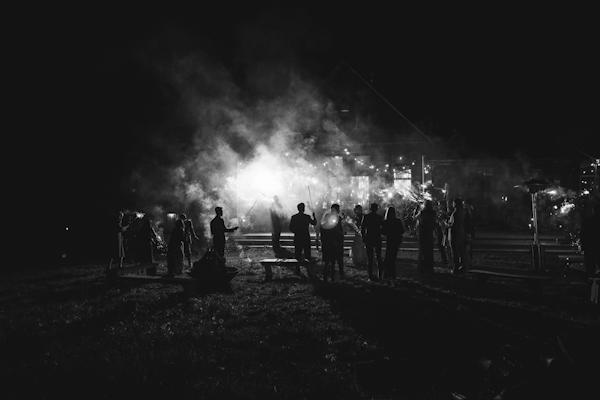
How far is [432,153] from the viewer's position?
814 inches

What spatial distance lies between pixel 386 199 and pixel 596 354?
1722 centimetres

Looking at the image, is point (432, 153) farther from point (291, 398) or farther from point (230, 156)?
point (291, 398)

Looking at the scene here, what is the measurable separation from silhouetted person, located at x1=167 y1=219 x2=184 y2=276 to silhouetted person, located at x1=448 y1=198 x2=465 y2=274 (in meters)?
6.80

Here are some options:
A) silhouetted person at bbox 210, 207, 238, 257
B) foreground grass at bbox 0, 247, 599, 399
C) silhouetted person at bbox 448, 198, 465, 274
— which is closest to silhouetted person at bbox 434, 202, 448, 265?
silhouetted person at bbox 448, 198, 465, 274

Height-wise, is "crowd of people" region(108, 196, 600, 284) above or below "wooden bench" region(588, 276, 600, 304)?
above

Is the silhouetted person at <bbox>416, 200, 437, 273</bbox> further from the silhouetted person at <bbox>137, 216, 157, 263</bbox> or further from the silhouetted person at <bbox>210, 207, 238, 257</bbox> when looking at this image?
the silhouetted person at <bbox>137, 216, 157, 263</bbox>

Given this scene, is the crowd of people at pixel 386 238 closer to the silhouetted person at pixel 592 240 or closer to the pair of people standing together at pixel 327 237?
the pair of people standing together at pixel 327 237

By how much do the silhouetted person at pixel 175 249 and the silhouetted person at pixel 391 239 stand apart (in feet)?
16.8

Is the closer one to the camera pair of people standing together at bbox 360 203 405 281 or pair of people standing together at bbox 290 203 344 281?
pair of people standing together at bbox 360 203 405 281

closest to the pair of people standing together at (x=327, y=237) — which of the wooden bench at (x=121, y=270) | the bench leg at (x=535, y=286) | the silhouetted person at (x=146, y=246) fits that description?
the wooden bench at (x=121, y=270)

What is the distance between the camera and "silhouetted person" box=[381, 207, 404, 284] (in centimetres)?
912

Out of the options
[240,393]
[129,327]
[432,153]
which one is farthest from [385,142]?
[240,393]

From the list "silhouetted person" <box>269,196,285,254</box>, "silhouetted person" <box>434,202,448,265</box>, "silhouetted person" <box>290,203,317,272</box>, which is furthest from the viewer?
"silhouetted person" <box>269,196,285,254</box>

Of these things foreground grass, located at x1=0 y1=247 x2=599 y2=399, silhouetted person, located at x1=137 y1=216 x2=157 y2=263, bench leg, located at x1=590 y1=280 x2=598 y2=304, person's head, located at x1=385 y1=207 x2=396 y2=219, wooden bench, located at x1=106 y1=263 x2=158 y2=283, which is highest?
person's head, located at x1=385 y1=207 x2=396 y2=219
